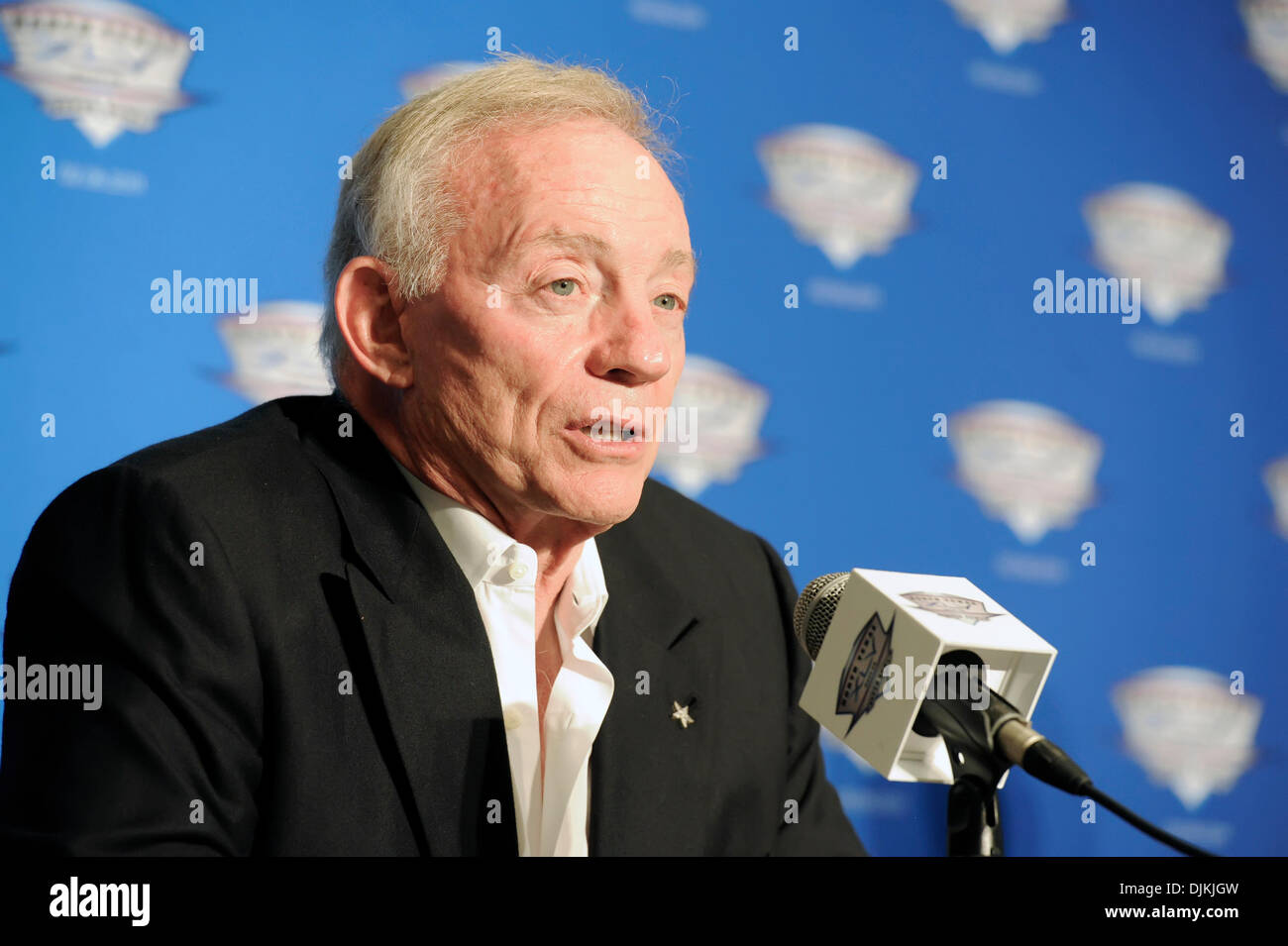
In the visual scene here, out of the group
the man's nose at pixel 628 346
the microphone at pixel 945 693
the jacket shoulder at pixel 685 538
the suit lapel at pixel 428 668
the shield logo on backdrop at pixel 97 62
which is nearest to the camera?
the microphone at pixel 945 693

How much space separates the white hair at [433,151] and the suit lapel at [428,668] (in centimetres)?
35

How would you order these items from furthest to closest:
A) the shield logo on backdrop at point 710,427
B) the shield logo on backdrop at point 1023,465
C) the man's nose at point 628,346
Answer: the shield logo on backdrop at point 1023,465, the shield logo on backdrop at point 710,427, the man's nose at point 628,346

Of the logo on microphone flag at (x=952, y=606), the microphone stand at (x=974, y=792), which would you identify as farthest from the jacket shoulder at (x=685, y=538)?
the microphone stand at (x=974, y=792)

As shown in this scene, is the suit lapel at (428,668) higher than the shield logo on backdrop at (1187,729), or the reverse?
the suit lapel at (428,668)

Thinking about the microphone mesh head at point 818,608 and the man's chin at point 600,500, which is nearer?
the microphone mesh head at point 818,608

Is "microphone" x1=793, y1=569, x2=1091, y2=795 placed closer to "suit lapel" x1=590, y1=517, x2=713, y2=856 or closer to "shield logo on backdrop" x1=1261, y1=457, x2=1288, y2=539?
"suit lapel" x1=590, y1=517, x2=713, y2=856

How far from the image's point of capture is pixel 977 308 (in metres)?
3.23

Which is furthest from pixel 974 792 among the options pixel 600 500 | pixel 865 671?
pixel 600 500

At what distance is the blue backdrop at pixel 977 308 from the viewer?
2.75 m

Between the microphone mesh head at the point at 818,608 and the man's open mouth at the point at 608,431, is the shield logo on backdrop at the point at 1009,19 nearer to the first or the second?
the man's open mouth at the point at 608,431

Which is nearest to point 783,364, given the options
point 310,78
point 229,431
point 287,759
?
point 310,78

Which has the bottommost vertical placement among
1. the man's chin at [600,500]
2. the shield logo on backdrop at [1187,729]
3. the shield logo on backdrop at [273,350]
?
the shield logo on backdrop at [1187,729]

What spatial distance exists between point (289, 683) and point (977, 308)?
6.87 ft

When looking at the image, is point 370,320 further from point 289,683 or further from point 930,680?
point 930,680
